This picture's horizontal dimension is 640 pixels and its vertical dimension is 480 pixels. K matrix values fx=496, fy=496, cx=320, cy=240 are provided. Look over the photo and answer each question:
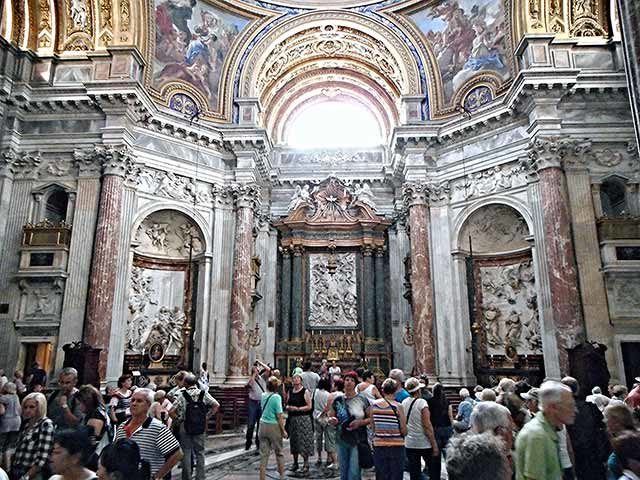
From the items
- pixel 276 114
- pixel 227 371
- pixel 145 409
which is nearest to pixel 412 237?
pixel 227 371

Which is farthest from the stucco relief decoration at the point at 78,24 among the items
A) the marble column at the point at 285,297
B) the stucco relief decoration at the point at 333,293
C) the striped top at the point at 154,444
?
the striped top at the point at 154,444

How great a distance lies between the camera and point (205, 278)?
16.5 m

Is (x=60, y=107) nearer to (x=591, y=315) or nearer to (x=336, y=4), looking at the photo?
(x=336, y=4)

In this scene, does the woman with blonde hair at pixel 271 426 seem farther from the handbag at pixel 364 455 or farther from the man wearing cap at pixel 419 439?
the man wearing cap at pixel 419 439

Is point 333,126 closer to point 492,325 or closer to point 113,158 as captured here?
point 113,158

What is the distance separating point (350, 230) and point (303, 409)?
1336 centimetres

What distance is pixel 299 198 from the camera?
822 inches

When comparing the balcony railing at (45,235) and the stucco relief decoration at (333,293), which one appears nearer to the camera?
the balcony railing at (45,235)

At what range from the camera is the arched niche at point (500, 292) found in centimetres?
1509

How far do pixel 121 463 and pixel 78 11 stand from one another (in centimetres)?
1652

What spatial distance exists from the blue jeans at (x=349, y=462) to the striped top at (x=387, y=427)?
720mm

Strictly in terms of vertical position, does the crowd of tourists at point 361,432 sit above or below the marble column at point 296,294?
below

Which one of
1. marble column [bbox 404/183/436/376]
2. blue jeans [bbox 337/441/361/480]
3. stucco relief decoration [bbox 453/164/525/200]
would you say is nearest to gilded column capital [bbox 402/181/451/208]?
marble column [bbox 404/183/436/376]

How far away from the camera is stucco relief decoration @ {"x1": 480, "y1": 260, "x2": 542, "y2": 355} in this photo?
15.1 metres
